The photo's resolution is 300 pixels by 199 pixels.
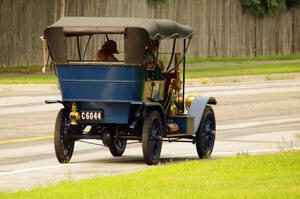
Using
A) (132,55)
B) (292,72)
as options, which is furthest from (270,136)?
(292,72)

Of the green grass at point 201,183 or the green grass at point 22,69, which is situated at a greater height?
the green grass at point 201,183

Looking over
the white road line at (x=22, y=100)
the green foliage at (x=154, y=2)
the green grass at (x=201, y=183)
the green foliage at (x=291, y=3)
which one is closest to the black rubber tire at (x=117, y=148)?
the green grass at (x=201, y=183)

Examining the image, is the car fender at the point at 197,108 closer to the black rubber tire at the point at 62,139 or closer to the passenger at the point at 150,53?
the passenger at the point at 150,53

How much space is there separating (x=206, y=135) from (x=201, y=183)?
4.69 metres

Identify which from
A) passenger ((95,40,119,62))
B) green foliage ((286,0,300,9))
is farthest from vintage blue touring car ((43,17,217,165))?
green foliage ((286,0,300,9))

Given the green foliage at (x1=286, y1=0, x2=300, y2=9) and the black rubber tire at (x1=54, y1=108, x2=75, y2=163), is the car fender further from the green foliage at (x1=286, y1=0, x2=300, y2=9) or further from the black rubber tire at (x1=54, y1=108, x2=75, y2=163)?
the green foliage at (x1=286, y1=0, x2=300, y2=9)

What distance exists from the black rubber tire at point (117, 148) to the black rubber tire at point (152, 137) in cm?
94

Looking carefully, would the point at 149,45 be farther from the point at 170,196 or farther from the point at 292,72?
the point at 292,72

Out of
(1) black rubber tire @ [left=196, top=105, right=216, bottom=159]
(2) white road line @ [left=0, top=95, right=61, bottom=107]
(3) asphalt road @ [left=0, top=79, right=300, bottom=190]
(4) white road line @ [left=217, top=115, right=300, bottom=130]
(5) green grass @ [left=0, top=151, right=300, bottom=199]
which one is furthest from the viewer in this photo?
(2) white road line @ [left=0, top=95, right=61, bottom=107]

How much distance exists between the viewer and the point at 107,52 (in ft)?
54.9

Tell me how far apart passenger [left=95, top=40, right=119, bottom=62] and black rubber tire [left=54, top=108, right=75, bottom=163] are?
0.88m

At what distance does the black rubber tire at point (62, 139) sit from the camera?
16.3 m

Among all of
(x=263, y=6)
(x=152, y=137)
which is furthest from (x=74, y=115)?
(x=263, y=6)

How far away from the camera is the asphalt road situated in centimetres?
1546
